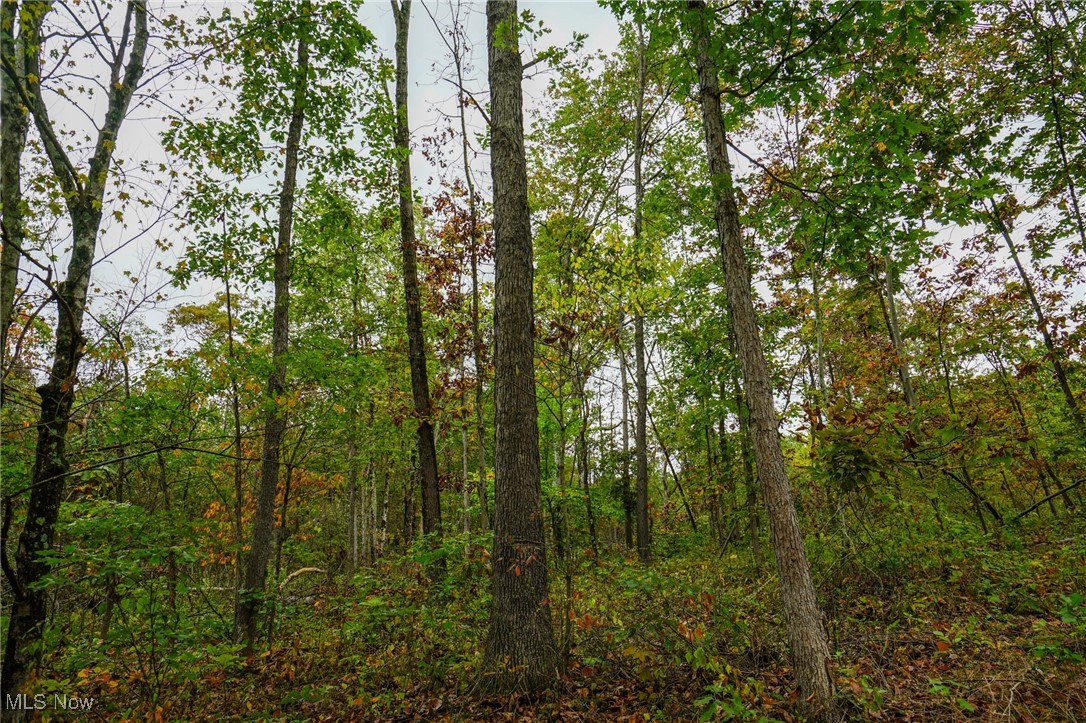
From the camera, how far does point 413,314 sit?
9961 mm

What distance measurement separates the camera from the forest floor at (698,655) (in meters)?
4.04

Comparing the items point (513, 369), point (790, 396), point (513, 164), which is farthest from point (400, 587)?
point (790, 396)

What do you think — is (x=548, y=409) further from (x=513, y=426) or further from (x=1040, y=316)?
(x=1040, y=316)

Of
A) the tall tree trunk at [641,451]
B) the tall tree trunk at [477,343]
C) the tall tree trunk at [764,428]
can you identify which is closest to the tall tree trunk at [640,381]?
the tall tree trunk at [641,451]

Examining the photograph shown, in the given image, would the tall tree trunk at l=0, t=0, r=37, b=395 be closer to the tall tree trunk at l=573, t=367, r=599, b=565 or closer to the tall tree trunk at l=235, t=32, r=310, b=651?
the tall tree trunk at l=235, t=32, r=310, b=651

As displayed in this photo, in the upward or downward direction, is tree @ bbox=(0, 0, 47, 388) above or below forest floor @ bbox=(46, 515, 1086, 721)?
above

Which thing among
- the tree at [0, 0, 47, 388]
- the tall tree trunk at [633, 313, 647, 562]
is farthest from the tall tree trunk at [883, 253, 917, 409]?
the tree at [0, 0, 47, 388]

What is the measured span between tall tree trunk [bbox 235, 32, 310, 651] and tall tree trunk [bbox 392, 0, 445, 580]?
188 cm

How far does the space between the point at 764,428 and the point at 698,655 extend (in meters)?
2.07

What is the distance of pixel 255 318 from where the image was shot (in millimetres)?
8828

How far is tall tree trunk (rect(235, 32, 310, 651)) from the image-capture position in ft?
23.5

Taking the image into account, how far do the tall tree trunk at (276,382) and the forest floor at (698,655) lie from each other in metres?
0.74

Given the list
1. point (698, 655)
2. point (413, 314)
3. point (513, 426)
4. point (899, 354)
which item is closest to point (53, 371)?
point (513, 426)

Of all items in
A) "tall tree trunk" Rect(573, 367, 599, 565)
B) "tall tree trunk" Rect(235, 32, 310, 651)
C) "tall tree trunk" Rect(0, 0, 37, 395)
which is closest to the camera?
"tall tree trunk" Rect(0, 0, 37, 395)
